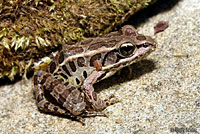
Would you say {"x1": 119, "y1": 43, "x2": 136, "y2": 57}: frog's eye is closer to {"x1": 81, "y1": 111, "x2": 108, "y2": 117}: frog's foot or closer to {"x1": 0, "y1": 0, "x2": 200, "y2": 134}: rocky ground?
{"x1": 0, "y1": 0, "x2": 200, "y2": 134}: rocky ground

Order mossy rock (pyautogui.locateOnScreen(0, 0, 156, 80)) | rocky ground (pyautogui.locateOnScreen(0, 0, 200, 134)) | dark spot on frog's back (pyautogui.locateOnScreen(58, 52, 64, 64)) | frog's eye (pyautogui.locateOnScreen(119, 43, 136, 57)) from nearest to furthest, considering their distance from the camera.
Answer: rocky ground (pyautogui.locateOnScreen(0, 0, 200, 134)) → frog's eye (pyautogui.locateOnScreen(119, 43, 136, 57)) → mossy rock (pyautogui.locateOnScreen(0, 0, 156, 80)) → dark spot on frog's back (pyautogui.locateOnScreen(58, 52, 64, 64))

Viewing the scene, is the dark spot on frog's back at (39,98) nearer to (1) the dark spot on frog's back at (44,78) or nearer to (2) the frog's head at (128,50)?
(1) the dark spot on frog's back at (44,78)

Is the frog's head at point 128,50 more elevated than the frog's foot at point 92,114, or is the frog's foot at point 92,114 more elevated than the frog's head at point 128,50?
the frog's head at point 128,50

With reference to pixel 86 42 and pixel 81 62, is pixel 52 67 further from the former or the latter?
pixel 86 42

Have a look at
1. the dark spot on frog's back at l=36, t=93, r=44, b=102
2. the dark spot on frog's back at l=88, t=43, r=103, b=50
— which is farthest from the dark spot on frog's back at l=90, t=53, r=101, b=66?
the dark spot on frog's back at l=36, t=93, r=44, b=102

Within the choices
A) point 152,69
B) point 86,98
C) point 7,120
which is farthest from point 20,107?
point 152,69

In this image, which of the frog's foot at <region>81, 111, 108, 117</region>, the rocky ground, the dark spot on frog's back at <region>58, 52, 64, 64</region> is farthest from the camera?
the dark spot on frog's back at <region>58, 52, 64, 64</region>

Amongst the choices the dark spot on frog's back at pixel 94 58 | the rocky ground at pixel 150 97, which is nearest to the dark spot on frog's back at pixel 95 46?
the dark spot on frog's back at pixel 94 58
